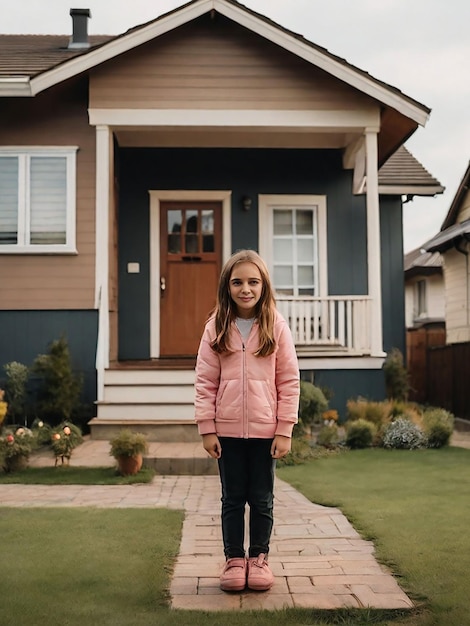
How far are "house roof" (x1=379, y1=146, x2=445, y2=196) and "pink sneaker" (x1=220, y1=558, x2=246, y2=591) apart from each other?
31.6ft

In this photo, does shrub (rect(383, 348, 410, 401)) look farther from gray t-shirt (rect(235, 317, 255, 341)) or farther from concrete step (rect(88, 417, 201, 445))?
gray t-shirt (rect(235, 317, 255, 341))

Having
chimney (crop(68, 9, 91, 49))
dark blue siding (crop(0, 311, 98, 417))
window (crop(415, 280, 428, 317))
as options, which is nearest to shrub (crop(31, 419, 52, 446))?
dark blue siding (crop(0, 311, 98, 417))

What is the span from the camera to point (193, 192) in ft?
37.9

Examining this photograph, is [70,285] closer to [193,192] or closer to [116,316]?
[116,316]

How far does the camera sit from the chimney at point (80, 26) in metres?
12.8

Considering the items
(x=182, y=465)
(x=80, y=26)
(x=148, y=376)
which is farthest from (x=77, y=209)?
(x=80, y=26)

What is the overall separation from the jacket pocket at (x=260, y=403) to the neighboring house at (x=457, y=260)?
12.0 metres

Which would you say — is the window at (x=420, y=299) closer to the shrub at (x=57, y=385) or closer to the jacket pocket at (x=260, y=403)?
the shrub at (x=57, y=385)

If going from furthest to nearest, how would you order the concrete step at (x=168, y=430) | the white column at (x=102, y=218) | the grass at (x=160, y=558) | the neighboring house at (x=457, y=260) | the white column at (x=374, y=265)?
the neighboring house at (x=457, y=260), the white column at (x=374, y=265), the white column at (x=102, y=218), the concrete step at (x=168, y=430), the grass at (x=160, y=558)

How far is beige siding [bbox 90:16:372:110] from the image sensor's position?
9.79 m

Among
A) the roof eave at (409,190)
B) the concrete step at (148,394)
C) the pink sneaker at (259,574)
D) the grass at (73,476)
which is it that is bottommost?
the grass at (73,476)

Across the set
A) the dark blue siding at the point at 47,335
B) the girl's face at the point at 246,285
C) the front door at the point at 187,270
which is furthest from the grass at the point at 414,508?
the front door at the point at 187,270

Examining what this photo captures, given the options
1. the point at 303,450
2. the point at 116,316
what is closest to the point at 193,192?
the point at 116,316

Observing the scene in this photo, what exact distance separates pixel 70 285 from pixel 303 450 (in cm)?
382
